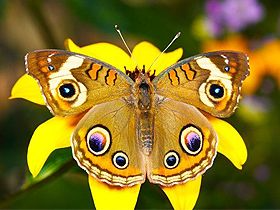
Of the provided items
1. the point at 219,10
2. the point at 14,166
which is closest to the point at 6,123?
the point at 14,166

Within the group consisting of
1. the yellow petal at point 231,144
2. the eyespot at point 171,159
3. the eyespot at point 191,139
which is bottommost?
the yellow petal at point 231,144

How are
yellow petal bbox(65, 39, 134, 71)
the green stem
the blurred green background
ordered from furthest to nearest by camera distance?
the blurred green background, yellow petal bbox(65, 39, 134, 71), the green stem

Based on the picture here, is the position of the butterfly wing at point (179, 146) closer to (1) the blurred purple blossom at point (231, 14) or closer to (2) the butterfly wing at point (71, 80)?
(2) the butterfly wing at point (71, 80)

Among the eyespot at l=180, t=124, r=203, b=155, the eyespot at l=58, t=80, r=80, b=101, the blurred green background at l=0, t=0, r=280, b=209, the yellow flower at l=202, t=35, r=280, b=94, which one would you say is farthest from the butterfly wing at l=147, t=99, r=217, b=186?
the yellow flower at l=202, t=35, r=280, b=94

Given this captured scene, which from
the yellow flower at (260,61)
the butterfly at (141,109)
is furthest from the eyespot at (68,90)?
the yellow flower at (260,61)

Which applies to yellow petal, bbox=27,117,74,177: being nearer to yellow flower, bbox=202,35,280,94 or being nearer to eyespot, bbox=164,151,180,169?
eyespot, bbox=164,151,180,169

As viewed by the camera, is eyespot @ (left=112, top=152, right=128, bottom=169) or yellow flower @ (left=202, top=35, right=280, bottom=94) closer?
eyespot @ (left=112, top=152, right=128, bottom=169)
